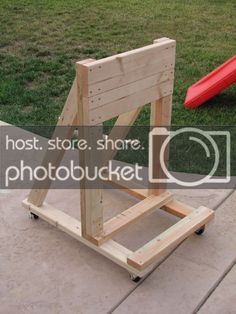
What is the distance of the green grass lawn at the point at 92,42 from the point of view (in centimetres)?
502

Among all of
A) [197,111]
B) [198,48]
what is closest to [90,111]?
[197,111]

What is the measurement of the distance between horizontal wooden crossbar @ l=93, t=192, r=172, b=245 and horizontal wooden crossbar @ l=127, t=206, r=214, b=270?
0.22 m

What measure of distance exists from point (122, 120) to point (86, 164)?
2.20ft

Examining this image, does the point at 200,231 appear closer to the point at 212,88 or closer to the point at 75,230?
the point at 75,230

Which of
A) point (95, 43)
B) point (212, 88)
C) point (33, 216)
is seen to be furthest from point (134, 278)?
point (95, 43)

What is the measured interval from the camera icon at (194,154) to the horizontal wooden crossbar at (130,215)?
12 cm

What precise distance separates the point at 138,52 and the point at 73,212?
125 centimetres

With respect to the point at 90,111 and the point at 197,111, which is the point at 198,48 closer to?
the point at 197,111

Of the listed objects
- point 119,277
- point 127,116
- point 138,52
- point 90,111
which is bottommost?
point 119,277

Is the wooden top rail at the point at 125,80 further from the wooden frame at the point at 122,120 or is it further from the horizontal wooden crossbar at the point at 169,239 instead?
the horizontal wooden crossbar at the point at 169,239

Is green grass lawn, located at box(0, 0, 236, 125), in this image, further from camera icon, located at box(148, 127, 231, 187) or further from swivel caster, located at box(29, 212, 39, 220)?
swivel caster, located at box(29, 212, 39, 220)

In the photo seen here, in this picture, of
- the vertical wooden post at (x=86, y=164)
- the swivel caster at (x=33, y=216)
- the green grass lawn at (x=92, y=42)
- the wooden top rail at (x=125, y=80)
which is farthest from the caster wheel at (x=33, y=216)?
the green grass lawn at (x=92, y=42)

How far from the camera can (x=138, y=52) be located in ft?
8.67

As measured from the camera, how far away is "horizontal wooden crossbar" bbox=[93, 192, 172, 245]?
9.54ft
